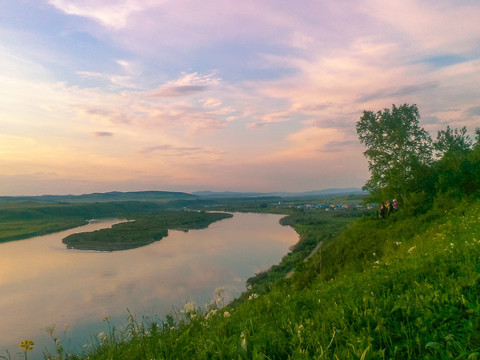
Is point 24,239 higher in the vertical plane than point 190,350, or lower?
lower

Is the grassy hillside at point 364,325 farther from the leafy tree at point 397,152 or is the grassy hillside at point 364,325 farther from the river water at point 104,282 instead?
the leafy tree at point 397,152

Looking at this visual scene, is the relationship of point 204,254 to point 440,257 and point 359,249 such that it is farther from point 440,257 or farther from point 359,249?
point 440,257

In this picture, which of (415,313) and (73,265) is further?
(73,265)

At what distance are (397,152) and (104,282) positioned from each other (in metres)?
33.7

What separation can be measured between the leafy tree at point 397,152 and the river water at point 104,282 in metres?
16.0

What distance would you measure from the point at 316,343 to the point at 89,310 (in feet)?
92.7

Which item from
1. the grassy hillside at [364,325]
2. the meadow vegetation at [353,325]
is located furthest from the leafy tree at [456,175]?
the grassy hillside at [364,325]

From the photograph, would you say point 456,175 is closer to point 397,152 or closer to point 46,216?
point 397,152

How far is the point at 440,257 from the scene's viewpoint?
219 inches

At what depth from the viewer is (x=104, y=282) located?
109 ft

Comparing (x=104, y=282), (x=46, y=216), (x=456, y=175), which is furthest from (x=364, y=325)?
(x=46, y=216)

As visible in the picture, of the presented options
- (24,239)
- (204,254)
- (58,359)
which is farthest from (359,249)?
(24,239)

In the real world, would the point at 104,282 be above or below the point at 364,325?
below

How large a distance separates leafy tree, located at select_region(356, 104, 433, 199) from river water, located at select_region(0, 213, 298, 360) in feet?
52.5
